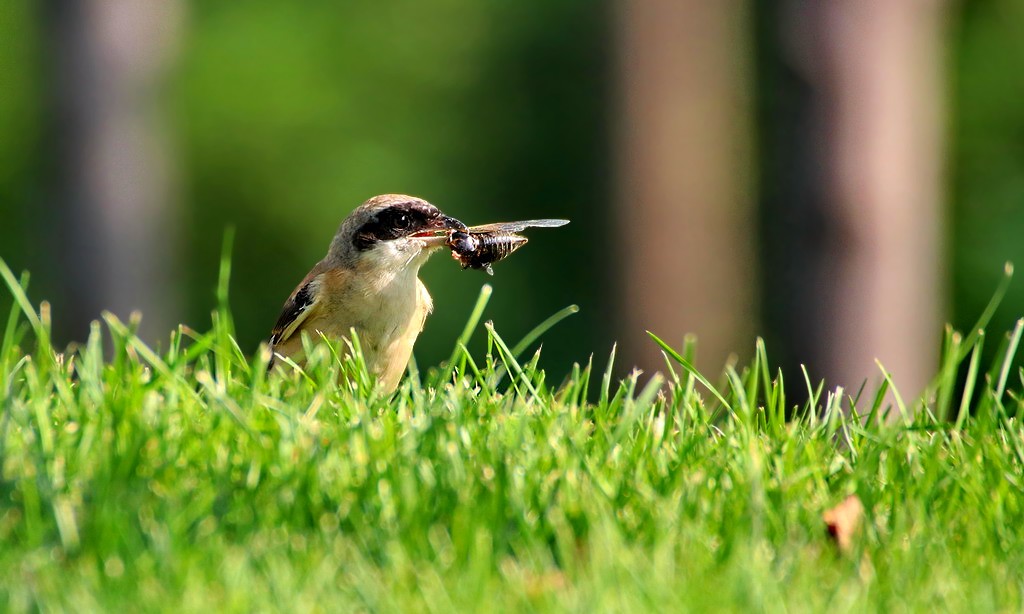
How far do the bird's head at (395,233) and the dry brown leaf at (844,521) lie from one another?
3149 mm

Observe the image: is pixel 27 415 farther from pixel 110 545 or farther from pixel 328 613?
pixel 328 613

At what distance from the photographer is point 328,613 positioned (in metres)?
2.98

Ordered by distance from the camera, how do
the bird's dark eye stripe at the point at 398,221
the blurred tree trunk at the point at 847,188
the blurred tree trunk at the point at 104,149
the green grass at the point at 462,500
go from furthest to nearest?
the blurred tree trunk at the point at 104,149, the blurred tree trunk at the point at 847,188, the bird's dark eye stripe at the point at 398,221, the green grass at the point at 462,500

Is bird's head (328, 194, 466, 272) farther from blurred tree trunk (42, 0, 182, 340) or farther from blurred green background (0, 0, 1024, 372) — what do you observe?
blurred green background (0, 0, 1024, 372)

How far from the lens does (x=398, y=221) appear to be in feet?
22.5

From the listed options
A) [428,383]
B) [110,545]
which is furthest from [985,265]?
[110,545]

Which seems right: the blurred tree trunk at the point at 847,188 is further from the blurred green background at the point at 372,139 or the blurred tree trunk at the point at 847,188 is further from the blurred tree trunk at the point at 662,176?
the blurred green background at the point at 372,139

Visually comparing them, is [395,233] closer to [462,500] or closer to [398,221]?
[398,221]

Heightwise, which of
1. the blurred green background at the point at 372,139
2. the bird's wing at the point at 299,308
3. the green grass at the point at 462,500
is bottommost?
the blurred green background at the point at 372,139

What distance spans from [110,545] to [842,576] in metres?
1.83

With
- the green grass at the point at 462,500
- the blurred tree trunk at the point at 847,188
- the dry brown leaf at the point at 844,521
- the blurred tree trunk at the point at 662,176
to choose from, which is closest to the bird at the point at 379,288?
the green grass at the point at 462,500

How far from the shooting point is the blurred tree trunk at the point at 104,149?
16.0 m

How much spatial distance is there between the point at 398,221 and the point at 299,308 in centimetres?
69

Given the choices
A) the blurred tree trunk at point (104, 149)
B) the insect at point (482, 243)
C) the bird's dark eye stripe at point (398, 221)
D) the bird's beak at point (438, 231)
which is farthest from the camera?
the blurred tree trunk at point (104, 149)
